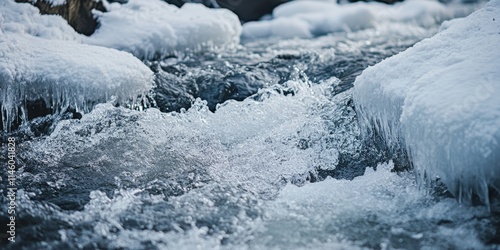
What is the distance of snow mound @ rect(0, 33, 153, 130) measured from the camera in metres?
3.62

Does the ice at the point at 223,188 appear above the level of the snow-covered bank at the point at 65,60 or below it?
below

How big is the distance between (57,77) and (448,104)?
3222 millimetres

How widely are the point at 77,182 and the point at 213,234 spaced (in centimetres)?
118

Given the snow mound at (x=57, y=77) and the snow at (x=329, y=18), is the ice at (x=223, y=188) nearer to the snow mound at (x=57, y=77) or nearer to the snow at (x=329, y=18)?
the snow mound at (x=57, y=77)

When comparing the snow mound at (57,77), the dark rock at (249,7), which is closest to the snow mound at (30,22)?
the snow mound at (57,77)

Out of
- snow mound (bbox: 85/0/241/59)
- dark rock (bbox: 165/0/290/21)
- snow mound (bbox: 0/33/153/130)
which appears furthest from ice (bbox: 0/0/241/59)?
dark rock (bbox: 165/0/290/21)

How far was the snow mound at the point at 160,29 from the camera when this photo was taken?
18.5 ft

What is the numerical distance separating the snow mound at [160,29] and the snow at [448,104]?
136 inches

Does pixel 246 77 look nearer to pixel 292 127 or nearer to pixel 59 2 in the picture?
pixel 292 127

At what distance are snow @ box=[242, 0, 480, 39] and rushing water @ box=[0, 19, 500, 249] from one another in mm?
4140

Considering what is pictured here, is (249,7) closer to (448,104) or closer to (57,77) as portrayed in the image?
(57,77)

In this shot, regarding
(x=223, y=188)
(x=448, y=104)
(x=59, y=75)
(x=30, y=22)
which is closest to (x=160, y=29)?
(x=30, y=22)

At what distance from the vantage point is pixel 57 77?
146 inches

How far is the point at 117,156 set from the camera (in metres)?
3.19
